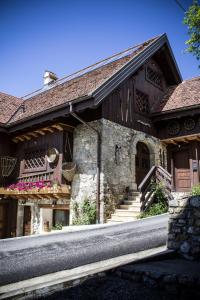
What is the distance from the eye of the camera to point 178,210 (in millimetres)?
4836

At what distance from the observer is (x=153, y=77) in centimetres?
1426

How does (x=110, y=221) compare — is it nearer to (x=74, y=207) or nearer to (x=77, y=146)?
(x=74, y=207)

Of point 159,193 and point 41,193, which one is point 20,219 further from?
point 159,193

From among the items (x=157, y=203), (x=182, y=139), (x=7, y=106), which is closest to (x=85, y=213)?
(x=157, y=203)

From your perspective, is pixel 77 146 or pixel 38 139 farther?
pixel 38 139

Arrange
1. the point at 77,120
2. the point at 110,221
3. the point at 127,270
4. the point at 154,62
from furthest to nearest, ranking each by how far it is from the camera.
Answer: the point at 154,62, the point at 77,120, the point at 110,221, the point at 127,270

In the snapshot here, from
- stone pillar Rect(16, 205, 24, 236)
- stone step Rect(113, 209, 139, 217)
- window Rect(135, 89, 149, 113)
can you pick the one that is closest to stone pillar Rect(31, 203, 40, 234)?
stone pillar Rect(16, 205, 24, 236)

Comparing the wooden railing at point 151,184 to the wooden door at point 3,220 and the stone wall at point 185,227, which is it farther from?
the wooden door at point 3,220

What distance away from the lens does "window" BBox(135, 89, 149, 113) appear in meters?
12.8

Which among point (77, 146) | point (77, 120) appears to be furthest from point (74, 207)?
point (77, 120)

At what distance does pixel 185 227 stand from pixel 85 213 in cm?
576

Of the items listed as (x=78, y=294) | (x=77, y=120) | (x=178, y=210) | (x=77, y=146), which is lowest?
(x=78, y=294)

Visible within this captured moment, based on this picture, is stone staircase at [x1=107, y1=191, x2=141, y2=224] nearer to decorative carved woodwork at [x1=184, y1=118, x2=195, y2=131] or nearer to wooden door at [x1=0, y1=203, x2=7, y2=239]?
decorative carved woodwork at [x1=184, y1=118, x2=195, y2=131]

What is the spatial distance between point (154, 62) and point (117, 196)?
789 cm
